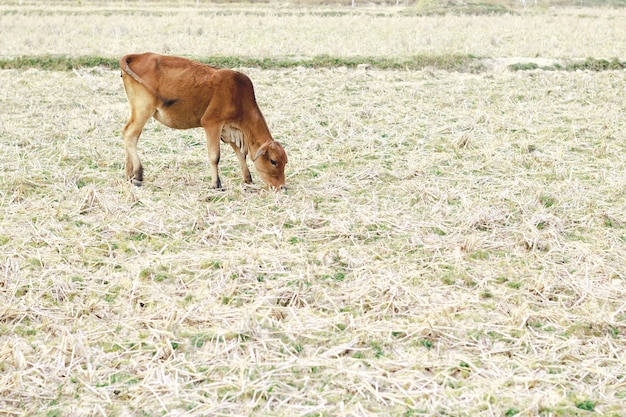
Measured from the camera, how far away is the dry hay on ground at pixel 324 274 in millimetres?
3891

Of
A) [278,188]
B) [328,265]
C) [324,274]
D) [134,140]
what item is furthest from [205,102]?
[324,274]

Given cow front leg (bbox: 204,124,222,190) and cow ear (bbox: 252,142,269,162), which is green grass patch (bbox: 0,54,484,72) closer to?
cow front leg (bbox: 204,124,222,190)

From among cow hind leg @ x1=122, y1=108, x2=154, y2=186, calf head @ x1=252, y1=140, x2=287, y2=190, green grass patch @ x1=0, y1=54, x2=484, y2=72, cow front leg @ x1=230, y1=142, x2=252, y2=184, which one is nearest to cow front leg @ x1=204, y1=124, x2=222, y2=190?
cow front leg @ x1=230, y1=142, x2=252, y2=184

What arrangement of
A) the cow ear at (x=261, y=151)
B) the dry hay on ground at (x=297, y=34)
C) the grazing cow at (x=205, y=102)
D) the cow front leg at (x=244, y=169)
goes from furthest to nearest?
the dry hay on ground at (x=297, y=34), the cow front leg at (x=244, y=169), the grazing cow at (x=205, y=102), the cow ear at (x=261, y=151)

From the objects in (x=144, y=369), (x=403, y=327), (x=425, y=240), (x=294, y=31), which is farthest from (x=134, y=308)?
(x=294, y=31)

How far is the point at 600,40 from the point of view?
18.8 metres

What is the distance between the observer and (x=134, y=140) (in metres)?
7.27

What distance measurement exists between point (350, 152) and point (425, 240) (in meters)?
2.90

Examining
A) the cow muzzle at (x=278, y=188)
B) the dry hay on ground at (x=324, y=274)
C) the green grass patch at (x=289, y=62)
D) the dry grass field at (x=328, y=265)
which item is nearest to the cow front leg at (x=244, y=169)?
the dry grass field at (x=328, y=265)

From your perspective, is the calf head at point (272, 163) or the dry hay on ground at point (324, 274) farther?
the calf head at point (272, 163)

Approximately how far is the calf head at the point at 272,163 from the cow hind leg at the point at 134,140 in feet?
4.04

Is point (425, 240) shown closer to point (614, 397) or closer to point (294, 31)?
point (614, 397)

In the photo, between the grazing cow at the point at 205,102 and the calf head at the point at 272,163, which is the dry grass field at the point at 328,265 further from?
the grazing cow at the point at 205,102

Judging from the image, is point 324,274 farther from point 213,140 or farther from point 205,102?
point 205,102
